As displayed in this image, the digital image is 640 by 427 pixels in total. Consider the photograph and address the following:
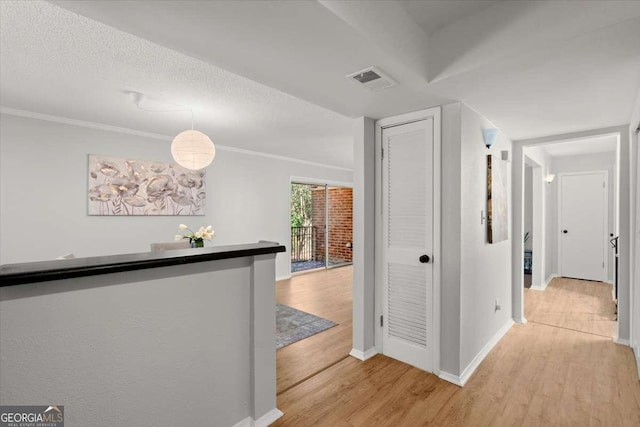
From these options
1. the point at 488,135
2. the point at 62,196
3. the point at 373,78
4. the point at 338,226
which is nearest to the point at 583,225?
the point at 488,135

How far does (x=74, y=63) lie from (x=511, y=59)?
291cm

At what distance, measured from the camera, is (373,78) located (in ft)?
6.32

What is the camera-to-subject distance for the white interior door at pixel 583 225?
17.0 feet

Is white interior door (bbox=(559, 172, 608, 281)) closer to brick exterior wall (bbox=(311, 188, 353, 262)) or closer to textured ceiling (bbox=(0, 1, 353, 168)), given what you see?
brick exterior wall (bbox=(311, 188, 353, 262))

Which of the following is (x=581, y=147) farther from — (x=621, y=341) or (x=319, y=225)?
(x=319, y=225)

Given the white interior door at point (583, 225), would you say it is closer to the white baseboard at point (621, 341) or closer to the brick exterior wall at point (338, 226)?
the white baseboard at point (621, 341)

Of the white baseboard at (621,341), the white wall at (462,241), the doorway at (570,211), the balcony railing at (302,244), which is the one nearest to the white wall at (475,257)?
the white wall at (462,241)

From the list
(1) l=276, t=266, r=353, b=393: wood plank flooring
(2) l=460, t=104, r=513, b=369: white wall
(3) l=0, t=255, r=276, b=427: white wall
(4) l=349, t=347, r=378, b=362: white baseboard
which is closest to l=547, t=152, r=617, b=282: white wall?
(2) l=460, t=104, r=513, b=369: white wall

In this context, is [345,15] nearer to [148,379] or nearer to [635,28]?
[635,28]

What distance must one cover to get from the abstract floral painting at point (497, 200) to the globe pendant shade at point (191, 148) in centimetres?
270

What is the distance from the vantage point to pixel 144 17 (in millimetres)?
1348

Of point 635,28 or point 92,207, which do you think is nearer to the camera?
point 635,28

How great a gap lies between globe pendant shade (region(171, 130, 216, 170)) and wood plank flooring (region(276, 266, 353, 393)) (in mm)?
2007

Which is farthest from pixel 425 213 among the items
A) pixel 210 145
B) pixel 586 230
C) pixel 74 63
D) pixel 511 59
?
pixel 586 230
